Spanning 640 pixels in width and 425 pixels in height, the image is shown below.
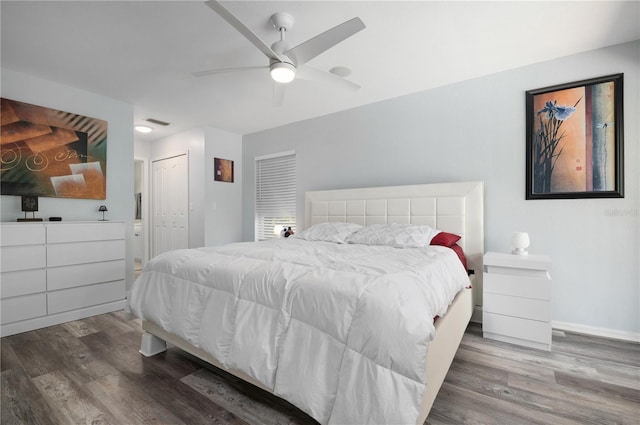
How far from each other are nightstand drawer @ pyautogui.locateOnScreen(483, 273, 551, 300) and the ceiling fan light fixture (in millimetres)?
2254

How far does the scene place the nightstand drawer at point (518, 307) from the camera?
2.21 m

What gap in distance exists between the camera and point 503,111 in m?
2.86

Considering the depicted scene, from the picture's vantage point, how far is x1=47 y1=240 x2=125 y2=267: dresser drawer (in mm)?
2824

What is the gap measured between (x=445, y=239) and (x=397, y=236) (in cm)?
44

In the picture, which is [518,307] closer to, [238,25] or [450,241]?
[450,241]

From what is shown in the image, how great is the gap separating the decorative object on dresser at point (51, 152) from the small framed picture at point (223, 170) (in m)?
1.59

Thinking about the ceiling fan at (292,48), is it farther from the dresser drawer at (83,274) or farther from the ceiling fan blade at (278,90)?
the dresser drawer at (83,274)

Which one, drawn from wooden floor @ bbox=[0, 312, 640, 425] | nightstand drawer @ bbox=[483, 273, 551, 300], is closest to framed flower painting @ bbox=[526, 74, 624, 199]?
nightstand drawer @ bbox=[483, 273, 551, 300]

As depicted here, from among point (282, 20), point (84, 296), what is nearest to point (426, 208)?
point (282, 20)

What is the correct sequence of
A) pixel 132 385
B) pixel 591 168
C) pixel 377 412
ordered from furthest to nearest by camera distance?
pixel 591 168 → pixel 132 385 → pixel 377 412

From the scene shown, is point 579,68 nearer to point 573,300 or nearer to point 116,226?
point 573,300

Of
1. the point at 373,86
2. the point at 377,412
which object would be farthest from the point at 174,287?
the point at 373,86

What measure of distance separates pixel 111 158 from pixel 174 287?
2.51 meters

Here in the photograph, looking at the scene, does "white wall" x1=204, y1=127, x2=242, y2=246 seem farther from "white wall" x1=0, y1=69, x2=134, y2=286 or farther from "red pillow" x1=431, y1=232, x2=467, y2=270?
A: "red pillow" x1=431, y1=232, x2=467, y2=270
